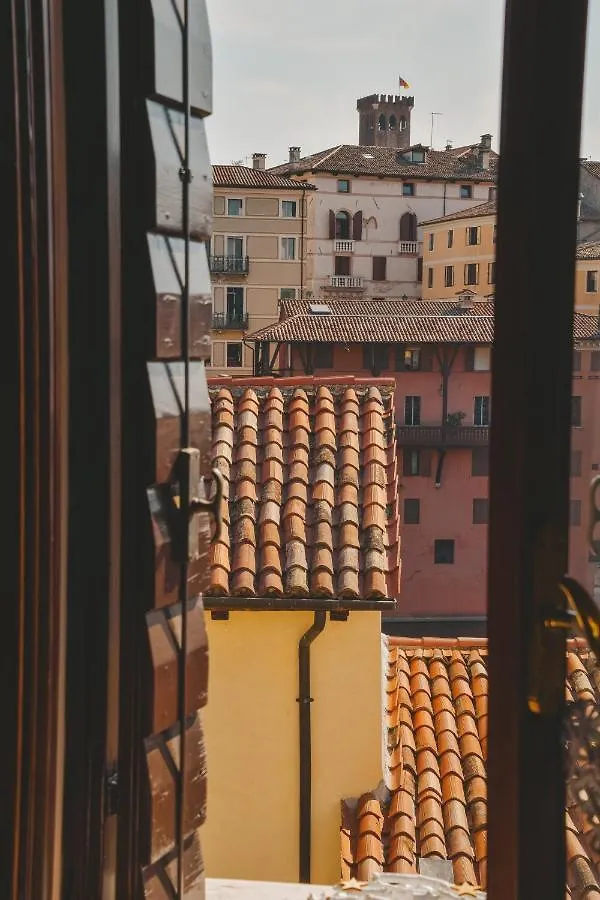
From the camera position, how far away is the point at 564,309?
654mm

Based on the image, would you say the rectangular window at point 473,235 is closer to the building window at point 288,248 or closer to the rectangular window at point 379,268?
the rectangular window at point 379,268

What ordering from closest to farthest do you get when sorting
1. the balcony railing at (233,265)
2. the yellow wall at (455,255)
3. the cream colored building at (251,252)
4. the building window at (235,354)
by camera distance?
the yellow wall at (455,255), the building window at (235,354), the cream colored building at (251,252), the balcony railing at (233,265)

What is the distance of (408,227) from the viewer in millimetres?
20781

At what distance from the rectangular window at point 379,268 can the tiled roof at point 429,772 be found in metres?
17.2

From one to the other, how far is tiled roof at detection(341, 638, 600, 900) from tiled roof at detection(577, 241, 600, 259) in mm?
2409

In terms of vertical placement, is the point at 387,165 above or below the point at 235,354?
above

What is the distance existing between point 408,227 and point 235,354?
4.34 m

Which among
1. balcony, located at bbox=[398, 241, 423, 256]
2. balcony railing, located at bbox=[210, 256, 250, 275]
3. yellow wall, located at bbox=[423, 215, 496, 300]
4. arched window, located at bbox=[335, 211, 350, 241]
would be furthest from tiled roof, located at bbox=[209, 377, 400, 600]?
balcony, located at bbox=[398, 241, 423, 256]

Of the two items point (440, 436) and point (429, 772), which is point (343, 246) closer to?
point (440, 436)

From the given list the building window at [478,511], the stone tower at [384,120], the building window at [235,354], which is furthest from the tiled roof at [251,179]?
the stone tower at [384,120]

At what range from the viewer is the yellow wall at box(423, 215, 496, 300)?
18109 millimetres

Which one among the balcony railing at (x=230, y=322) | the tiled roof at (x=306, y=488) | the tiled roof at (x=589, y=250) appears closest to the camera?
the tiled roof at (x=589, y=250)

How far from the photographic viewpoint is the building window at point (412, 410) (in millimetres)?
14797

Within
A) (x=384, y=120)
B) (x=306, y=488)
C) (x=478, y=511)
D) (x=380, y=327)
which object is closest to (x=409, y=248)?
(x=380, y=327)
